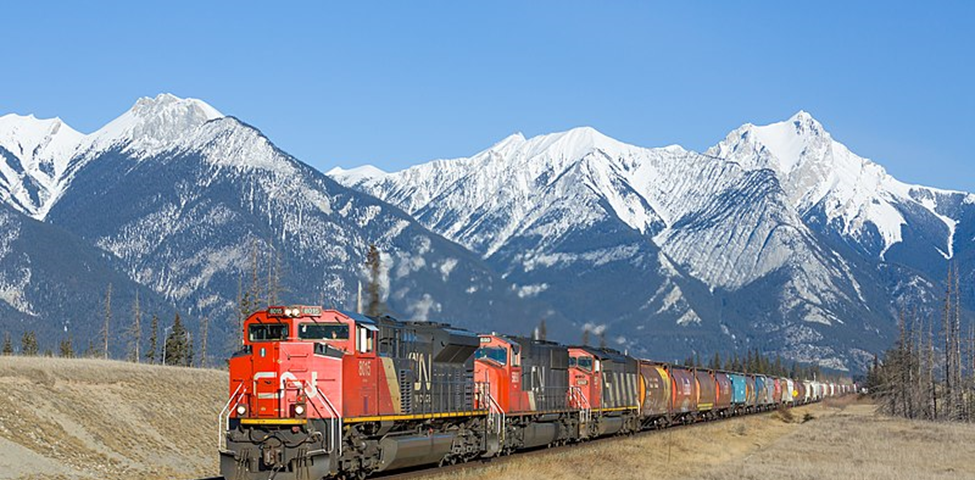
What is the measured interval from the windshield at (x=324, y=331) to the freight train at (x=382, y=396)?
25 mm

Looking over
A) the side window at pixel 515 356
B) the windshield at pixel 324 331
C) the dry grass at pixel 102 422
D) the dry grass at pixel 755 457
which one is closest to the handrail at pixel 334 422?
the windshield at pixel 324 331

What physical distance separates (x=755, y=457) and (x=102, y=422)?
25794 millimetres

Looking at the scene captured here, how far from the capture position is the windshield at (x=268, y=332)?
29547 millimetres

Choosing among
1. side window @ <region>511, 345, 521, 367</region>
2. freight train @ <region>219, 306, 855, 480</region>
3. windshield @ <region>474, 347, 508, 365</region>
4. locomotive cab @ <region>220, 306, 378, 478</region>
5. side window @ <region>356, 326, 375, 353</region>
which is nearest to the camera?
locomotive cab @ <region>220, 306, 378, 478</region>

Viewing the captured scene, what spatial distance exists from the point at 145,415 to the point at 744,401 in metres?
56.9

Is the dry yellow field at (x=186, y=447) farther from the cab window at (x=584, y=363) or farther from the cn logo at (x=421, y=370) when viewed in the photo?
the cab window at (x=584, y=363)

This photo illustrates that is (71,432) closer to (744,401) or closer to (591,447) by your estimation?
Answer: (591,447)

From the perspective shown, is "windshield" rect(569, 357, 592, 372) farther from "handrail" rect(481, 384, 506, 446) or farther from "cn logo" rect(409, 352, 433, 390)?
"cn logo" rect(409, 352, 433, 390)

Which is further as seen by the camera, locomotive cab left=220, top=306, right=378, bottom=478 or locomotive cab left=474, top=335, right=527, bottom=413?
locomotive cab left=474, top=335, right=527, bottom=413

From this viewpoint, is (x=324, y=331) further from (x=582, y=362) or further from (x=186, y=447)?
(x=582, y=362)

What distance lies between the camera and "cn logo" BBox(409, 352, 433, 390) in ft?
113

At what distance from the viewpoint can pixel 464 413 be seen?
3797cm

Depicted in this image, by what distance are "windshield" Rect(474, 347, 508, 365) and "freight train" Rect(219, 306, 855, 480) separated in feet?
0.15

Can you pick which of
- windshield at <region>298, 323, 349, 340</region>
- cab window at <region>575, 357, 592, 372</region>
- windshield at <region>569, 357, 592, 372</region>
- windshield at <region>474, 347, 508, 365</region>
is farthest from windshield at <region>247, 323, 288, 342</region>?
cab window at <region>575, 357, 592, 372</region>
